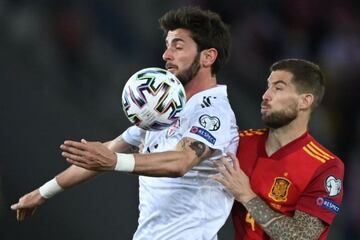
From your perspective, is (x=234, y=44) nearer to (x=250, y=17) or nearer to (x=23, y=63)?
(x=250, y=17)

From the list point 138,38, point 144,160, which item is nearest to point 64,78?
point 138,38

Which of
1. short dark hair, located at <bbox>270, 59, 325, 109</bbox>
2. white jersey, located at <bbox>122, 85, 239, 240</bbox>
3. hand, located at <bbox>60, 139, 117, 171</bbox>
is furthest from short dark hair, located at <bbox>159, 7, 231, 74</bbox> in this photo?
hand, located at <bbox>60, 139, 117, 171</bbox>

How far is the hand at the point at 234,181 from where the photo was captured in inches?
185

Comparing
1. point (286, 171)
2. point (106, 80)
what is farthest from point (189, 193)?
point (106, 80)

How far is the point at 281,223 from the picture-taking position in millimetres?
4660

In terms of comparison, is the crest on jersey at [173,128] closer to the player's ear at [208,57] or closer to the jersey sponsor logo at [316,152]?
the player's ear at [208,57]

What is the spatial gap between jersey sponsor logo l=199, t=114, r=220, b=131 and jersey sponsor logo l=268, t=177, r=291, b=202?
19.8 inches

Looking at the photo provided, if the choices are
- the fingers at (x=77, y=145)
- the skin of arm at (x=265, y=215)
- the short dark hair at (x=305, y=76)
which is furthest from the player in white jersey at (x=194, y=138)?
the fingers at (x=77, y=145)

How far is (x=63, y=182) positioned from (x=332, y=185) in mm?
1502

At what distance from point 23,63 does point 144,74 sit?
3947mm

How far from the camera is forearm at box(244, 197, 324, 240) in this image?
464cm

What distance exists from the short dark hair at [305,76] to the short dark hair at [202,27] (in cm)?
32

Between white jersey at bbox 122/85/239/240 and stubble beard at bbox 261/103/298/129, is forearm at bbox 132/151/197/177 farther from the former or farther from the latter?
stubble beard at bbox 261/103/298/129

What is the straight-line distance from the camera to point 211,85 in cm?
491
